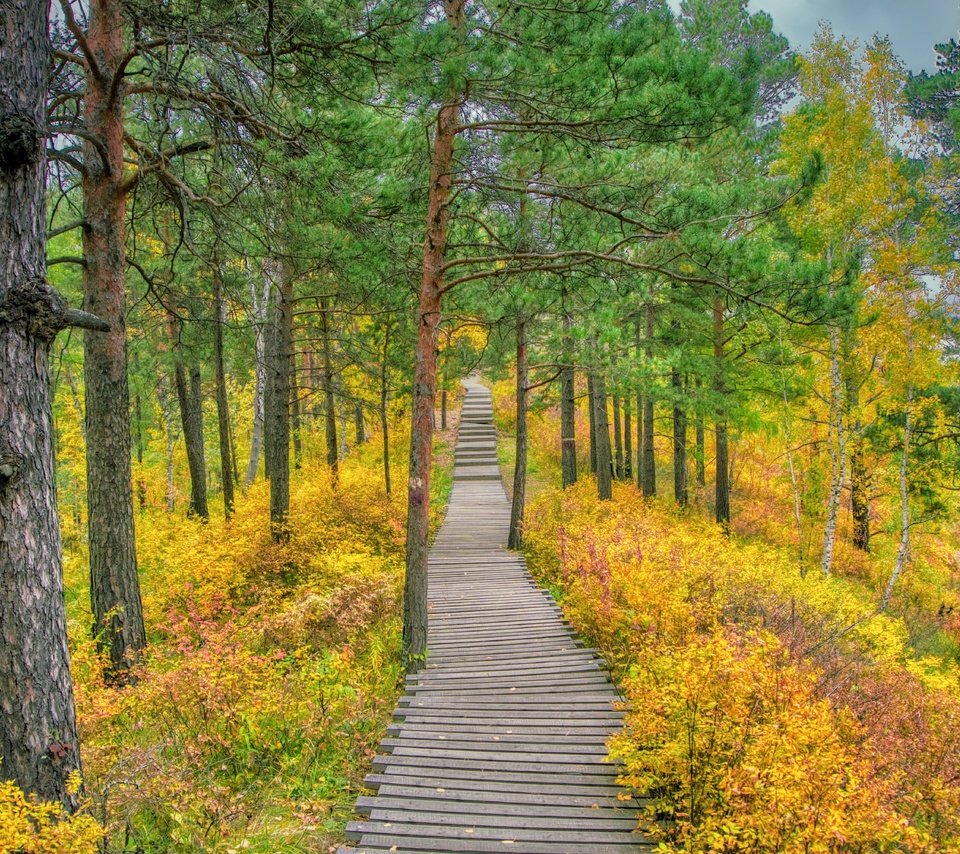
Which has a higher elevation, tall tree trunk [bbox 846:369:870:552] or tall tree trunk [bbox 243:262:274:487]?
tall tree trunk [bbox 243:262:274:487]

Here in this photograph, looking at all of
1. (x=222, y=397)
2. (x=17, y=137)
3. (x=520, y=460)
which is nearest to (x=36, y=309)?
(x=17, y=137)

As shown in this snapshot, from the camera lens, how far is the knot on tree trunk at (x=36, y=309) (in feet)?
10.1

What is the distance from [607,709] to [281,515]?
7703 millimetres

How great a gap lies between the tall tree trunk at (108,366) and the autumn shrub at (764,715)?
5.36 m

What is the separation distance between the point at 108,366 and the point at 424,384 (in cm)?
343

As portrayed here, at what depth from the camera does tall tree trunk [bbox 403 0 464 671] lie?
23.2ft

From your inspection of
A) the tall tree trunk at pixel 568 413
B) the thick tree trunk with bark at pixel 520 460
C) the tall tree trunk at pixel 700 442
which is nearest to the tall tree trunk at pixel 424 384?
the thick tree trunk with bark at pixel 520 460

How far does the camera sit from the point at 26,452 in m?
3.18

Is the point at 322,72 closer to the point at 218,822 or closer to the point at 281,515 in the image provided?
the point at 218,822

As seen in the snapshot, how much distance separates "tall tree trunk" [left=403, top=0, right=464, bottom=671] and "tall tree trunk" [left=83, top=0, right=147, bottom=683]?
10.1 ft

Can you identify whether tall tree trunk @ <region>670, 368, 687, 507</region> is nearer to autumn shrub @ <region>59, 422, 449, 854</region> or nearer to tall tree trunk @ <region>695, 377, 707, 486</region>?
tall tree trunk @ <region>695, 377, 707, 486</region>

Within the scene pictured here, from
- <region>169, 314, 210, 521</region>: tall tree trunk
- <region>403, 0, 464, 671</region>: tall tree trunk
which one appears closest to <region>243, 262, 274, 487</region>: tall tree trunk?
<region>169, 314, 210, 521</region>: tall tree trunk

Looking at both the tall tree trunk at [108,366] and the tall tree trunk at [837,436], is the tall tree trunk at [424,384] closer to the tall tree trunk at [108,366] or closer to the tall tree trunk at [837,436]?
the tall tree trunk at [108,366]

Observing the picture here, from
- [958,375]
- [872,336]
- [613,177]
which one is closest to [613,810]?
[613,177]
